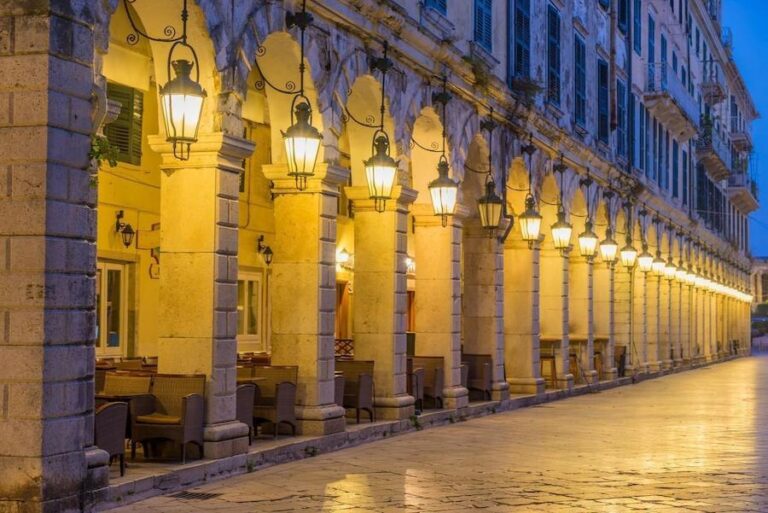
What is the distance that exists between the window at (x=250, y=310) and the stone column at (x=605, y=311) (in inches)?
365

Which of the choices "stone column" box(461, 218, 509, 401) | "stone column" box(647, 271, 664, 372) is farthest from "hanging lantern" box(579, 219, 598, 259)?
"stone column" box(647, 271, 664, 372)

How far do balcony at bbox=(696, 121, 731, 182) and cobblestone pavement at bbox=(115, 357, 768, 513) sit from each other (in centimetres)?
2842

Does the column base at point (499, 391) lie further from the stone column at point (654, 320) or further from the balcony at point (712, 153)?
the balcony at point (712, 153)

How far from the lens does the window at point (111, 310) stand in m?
20.0

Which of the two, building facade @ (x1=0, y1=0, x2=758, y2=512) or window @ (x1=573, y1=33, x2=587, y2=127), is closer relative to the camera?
building facade @ (x1=0, y1=0, x2=758, y2=512)

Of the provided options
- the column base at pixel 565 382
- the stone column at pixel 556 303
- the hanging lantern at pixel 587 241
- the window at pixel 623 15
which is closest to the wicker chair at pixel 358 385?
the column base at pixel 565 382

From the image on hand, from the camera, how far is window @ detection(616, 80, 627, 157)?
33.1 metres

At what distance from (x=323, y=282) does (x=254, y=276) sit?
394 inches

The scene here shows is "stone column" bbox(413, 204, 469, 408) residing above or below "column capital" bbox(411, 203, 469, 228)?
below

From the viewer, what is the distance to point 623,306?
3425 centimetres

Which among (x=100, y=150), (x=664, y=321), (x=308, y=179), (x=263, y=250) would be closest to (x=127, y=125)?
(x=308, y=179)

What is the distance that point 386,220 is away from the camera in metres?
17.6

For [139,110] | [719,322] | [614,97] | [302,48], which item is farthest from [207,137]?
[719,322]

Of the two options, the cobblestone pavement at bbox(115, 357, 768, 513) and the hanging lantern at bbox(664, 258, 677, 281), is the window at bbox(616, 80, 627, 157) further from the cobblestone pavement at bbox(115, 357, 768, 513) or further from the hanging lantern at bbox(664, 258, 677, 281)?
the cobblestone pavement at bbox(115, 357, 768, 513)
